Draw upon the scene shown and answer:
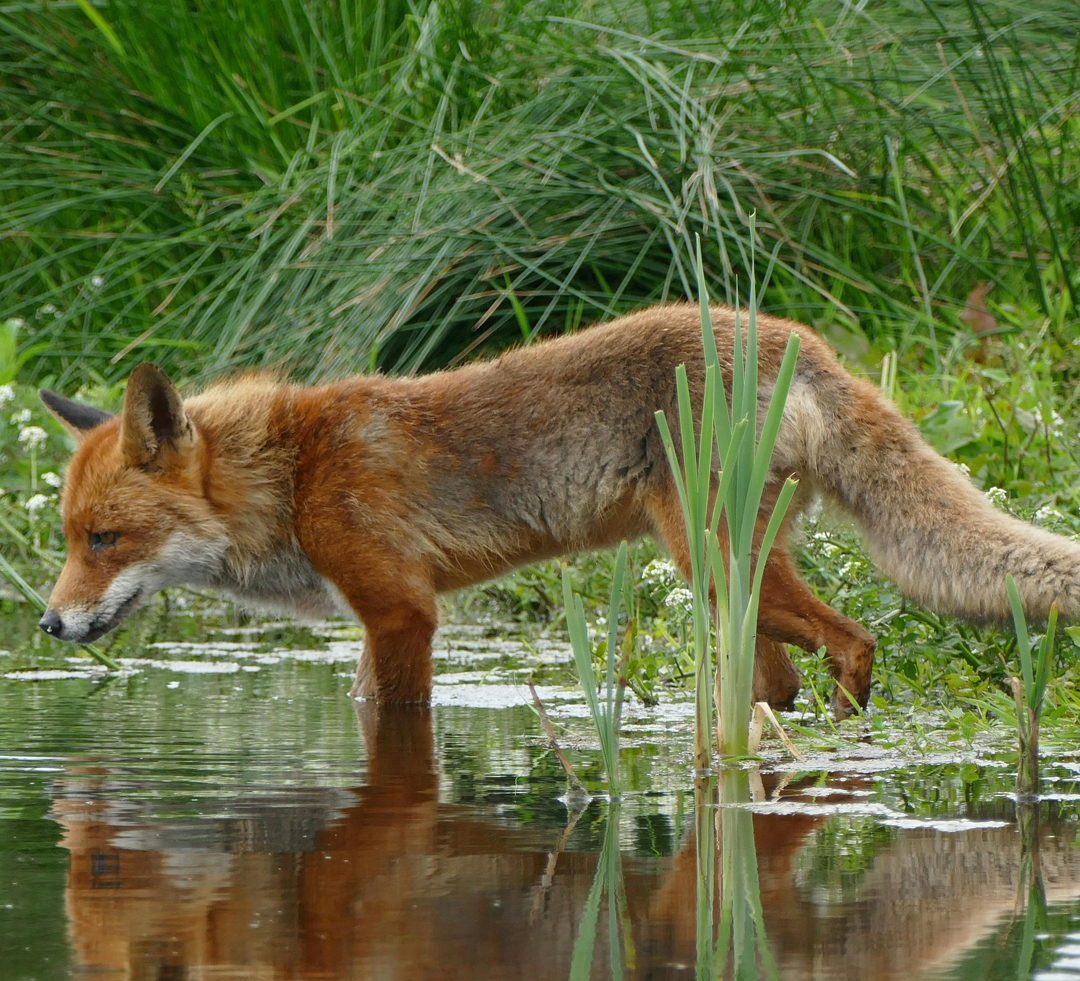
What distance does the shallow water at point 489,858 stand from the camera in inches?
86.7

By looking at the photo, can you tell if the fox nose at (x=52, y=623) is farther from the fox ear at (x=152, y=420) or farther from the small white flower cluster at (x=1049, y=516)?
the small white flower cluster at (x=1049, y=516)

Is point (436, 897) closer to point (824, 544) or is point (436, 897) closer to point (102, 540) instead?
point (824, 544)

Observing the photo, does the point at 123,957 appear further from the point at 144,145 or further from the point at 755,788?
the point at 144,145

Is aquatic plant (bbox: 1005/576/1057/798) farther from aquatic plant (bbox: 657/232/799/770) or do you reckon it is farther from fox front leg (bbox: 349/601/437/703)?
fox front leg (bbox: 349/601/437/703)

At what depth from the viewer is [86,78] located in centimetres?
1134

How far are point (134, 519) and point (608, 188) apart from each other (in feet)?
13.4

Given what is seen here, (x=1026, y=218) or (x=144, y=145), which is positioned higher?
(x=144, y=145)

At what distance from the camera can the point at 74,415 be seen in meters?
6.27

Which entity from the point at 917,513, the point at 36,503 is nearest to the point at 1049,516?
the point at 917,513

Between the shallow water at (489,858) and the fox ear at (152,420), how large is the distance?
1245mm

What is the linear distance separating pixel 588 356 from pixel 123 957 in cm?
351

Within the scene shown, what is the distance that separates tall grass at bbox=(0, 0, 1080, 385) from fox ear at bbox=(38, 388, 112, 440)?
2.23 m

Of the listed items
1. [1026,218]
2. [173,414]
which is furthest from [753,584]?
[1026,218]

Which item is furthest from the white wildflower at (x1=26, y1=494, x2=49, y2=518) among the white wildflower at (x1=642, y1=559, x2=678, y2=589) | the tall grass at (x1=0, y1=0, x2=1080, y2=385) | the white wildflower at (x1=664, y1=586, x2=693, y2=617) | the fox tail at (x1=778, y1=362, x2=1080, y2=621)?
the fox tail at (x1=778, y1=362, x2=1080, y2=621)
